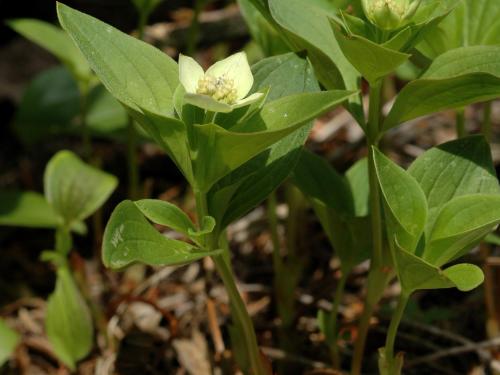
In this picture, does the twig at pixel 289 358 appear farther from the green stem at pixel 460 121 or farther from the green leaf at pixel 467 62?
the green leaf at pixel 467 62

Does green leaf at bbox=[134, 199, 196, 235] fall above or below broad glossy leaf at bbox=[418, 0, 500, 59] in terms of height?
below

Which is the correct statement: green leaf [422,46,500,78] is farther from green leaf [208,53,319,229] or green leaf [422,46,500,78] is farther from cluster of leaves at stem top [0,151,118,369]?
cluster of leaves at stem top [0,151,118,369]

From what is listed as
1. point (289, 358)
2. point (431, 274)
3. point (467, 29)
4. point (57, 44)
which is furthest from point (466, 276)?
point (57, 44)

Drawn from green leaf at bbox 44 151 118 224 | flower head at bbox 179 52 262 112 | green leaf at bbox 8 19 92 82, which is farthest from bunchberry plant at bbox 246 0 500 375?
green leaf at bbox 8 19 92 82

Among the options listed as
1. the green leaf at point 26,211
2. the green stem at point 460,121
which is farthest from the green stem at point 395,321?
the green leaf at point 26,211

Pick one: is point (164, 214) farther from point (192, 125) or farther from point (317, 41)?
point (317, 41)
